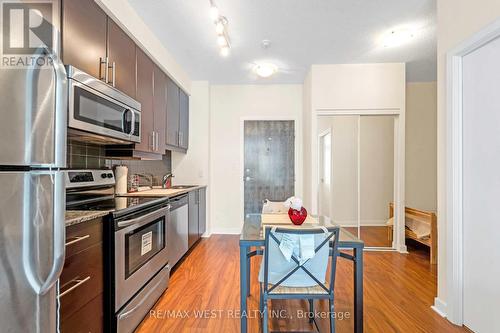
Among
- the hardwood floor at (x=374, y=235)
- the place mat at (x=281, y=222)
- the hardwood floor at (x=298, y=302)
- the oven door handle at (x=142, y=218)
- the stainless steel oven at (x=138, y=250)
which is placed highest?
the oven door handle at (x=142, y=218)

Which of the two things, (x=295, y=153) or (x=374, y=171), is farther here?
(x=295, y=153)

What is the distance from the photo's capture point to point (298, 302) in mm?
2391

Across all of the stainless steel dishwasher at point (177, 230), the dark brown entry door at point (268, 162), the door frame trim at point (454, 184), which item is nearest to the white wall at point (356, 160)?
the dark brown entry door at point (268, 162)

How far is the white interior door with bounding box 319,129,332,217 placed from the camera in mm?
3920

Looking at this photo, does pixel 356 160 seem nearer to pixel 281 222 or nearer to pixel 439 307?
pixel 439 307

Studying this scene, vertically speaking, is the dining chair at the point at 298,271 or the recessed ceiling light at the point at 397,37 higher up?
the recessed ceiling light at the point at 397,37

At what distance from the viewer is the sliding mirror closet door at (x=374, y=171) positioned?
154 inches

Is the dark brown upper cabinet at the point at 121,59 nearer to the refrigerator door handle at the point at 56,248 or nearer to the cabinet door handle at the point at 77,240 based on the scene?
the cabinet door handle at the point at 77,240

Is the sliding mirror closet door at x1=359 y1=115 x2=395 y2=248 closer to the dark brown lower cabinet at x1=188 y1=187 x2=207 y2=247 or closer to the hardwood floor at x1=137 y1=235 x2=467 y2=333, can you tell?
the hardwood floor at x1=137 y1=235 x2=467 y2=333

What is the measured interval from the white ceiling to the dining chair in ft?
6.77

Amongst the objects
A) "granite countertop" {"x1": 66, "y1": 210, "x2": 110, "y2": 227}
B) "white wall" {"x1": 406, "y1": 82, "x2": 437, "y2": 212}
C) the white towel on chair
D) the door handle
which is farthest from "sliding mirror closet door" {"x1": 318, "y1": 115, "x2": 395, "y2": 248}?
the door handle

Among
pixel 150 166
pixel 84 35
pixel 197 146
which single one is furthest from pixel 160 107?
pixel 84 35

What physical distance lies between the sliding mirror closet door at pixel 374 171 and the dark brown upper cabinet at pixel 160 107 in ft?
9.12

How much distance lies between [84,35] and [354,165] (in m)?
3.55
